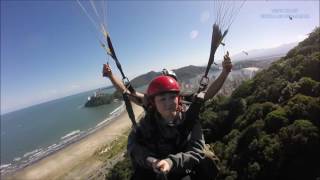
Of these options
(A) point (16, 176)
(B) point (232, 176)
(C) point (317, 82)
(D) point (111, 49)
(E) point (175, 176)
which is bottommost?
(A) point (16, 176)

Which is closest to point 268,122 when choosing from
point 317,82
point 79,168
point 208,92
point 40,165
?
point 317,82

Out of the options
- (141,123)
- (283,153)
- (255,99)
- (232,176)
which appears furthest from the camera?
(255,99)

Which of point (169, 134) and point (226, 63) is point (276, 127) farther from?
point (169, 134)

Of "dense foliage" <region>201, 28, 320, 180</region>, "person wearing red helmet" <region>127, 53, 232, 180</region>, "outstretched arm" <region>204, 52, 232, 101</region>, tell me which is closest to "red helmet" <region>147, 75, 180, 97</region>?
"person wearing red helmet" <region>127, 53, 232, 180</region>

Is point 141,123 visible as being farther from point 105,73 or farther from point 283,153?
point 283,153

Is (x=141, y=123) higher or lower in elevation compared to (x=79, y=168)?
higher

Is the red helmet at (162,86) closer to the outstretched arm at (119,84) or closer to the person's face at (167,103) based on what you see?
the person's face at (167,103)

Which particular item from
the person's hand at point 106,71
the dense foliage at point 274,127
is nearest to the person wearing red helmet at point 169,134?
the person's hand at point 106,71
